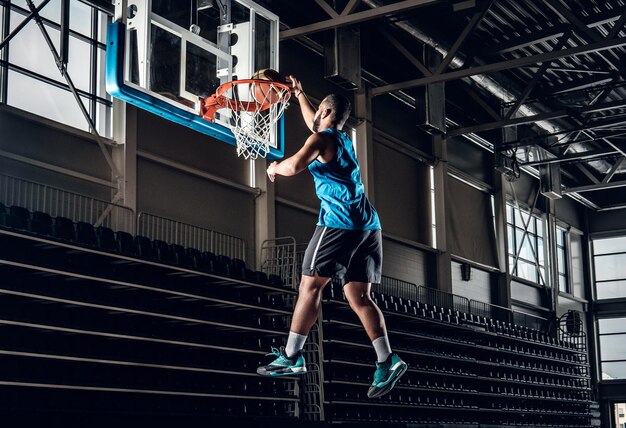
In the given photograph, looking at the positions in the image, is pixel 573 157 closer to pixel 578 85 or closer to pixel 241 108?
pixel 578 85

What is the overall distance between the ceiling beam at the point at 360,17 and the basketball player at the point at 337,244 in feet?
32.6

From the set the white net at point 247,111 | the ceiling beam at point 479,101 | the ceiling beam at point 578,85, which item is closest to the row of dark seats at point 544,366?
the ceiling beam at point 479,101

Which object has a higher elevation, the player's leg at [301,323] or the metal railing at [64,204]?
the metal railing at [64,204]

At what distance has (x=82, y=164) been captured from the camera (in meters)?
13.3

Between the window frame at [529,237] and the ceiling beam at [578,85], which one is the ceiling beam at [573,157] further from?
the ceiling beam at [578,85]

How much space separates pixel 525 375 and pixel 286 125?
10.4 meters

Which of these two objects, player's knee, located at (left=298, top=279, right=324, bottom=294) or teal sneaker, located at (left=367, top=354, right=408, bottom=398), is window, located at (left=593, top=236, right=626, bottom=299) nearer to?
teal sneaker, located at (left=367, top=354, right=408, bottom=398)

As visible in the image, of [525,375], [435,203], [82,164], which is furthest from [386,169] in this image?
[82,164]

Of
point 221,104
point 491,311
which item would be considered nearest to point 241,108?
point 221,104

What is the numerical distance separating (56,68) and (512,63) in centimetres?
886

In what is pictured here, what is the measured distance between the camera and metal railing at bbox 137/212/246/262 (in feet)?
46.3

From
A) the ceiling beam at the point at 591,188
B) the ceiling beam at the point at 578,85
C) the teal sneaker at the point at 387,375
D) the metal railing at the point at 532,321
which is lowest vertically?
the teal sneaker at the point at 387,375

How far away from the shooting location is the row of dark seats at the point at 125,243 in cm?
1120

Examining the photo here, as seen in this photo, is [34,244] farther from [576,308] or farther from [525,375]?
[576,308]
